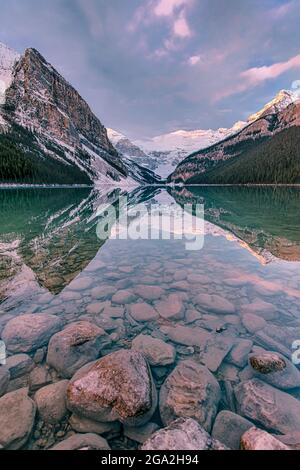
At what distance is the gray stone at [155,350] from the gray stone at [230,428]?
62.4 inches

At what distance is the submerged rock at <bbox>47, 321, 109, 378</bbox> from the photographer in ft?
17.7

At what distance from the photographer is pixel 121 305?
8.26m

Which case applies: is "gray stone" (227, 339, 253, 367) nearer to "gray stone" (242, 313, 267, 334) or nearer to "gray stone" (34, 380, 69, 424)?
"gray stone" (242, 313, 267, 334)

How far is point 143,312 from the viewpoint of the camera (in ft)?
25.8

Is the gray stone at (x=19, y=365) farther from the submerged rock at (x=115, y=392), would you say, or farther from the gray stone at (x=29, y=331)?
the submerged rock at (x=115, y=392)

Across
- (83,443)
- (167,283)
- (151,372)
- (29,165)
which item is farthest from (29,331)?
(29,165)

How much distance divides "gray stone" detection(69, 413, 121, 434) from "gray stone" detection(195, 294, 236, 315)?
468 cm

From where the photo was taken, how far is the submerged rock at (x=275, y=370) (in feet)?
16.2

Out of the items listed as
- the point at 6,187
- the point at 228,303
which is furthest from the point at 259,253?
the point at 6,187

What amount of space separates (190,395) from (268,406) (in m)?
1.35

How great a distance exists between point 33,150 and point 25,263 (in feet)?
523

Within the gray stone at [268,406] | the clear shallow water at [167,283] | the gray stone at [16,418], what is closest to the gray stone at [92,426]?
Answer: the gray stone at [16,418]

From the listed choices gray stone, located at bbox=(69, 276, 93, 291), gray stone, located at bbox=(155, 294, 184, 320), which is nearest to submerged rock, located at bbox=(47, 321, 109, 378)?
gray stone, located at bbox=(155, 294, 184, 320)
